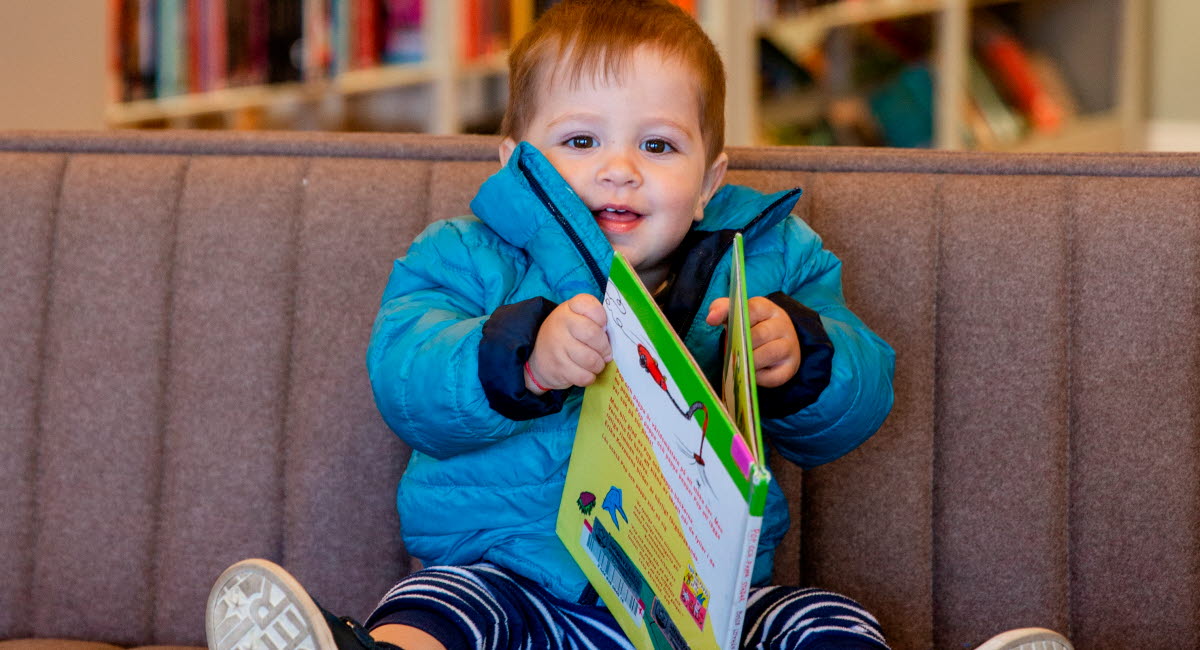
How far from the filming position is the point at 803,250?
1.29 m

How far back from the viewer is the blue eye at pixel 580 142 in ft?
3.98

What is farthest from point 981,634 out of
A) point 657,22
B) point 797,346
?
point 657,22

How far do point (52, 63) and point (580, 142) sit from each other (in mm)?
1151

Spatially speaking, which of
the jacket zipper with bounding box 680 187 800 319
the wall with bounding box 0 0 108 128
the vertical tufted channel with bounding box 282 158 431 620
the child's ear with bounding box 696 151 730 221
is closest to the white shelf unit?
the wall with bounding box 0 0 108 128

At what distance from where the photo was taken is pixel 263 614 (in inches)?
37.4

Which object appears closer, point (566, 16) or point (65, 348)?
point (566, 16)

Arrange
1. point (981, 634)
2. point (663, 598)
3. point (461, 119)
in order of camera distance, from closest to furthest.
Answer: point (663, 598) → point (981, 634) → point (461, 119)

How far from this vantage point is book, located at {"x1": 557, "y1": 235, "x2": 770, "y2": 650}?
83 cm

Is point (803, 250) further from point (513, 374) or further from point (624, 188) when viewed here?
point (513, 374)

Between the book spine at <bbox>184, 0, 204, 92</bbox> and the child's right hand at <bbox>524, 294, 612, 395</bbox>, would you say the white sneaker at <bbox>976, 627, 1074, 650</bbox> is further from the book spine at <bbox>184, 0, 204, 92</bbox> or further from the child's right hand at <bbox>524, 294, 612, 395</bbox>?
the book spine at <bbox>184, 0, 204, 92</bbox>

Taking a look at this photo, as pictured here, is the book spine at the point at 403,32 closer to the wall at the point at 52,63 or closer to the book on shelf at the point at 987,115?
the wall at the point at 52,63

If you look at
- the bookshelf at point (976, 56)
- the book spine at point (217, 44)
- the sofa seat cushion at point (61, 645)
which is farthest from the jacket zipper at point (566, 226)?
the bookshelf at point (976, 56)

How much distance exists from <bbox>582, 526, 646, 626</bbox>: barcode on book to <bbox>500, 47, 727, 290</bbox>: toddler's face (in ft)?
0.97

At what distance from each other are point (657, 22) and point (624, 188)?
175mm
